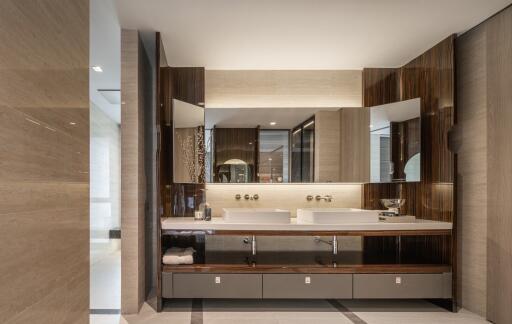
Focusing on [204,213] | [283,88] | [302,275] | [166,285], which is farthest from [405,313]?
[283,88]

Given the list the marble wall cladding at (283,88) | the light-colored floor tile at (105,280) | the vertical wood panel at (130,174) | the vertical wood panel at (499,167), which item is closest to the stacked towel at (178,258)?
the vertical wood panel at (130,174)

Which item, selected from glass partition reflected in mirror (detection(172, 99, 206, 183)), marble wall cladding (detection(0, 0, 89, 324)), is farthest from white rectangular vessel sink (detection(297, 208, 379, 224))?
marble wall cladding (detection(0, 0, 89, 324))

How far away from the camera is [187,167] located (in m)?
3.49

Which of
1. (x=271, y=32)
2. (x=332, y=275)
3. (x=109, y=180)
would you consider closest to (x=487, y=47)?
(x=271, y=32)

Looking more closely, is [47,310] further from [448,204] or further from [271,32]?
[448,204]

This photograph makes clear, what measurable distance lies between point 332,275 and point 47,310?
2.50 metres

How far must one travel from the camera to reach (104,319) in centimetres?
285

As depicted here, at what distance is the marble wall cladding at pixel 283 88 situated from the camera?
3.75 meters

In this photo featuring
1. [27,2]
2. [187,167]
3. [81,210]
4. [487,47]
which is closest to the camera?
[27,2]

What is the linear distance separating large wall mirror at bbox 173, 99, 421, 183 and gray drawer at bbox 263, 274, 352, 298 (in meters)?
1.10

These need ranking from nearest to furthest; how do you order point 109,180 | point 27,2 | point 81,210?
point 27,2 < point 81,210 < point 109,180

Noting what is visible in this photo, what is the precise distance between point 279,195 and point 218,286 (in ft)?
4.12

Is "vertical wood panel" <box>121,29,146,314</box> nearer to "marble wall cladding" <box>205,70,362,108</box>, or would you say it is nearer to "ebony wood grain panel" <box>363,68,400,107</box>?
"marble wall cladding" <box>205,70,362,108</box>

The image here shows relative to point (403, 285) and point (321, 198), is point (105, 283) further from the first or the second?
point (403, 285)
